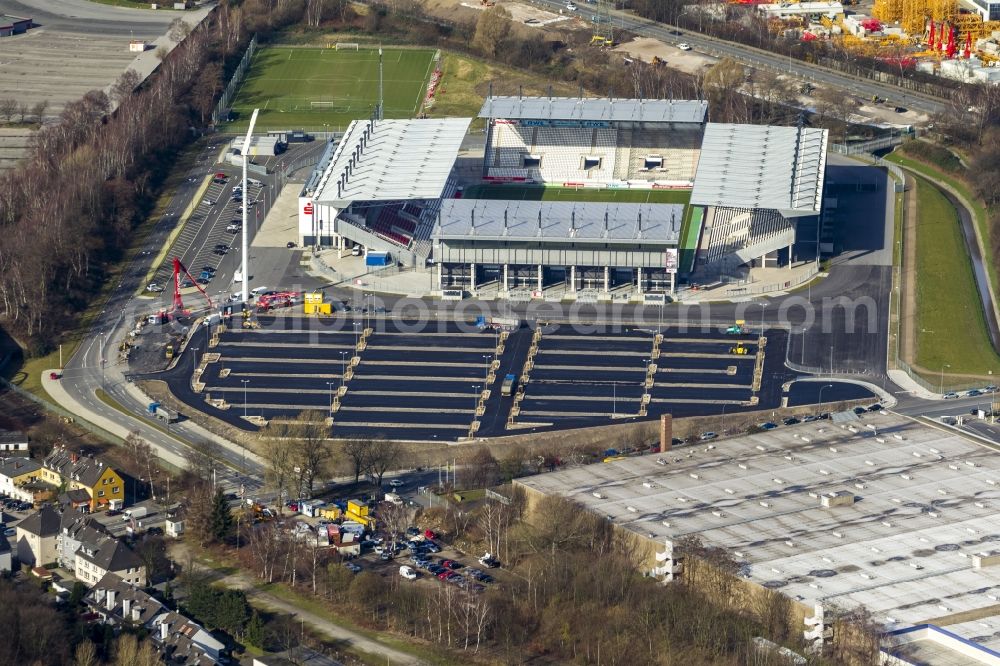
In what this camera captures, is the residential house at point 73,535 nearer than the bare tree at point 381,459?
Yes

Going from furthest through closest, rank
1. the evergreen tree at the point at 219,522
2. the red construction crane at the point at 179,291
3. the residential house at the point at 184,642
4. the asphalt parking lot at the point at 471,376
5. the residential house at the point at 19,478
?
the red construction crane at the point at 179,291 < the asphalt parking lot at the point at 471,376 < the residential house at the point at 19,478 < the evergreen tree at the point at 219,522 < the residential house at the point at 184,642

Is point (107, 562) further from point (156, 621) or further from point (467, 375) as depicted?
point (467, 375)

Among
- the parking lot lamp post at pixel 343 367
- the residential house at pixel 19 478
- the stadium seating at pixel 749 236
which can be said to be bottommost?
the residential house at pixel 19 478

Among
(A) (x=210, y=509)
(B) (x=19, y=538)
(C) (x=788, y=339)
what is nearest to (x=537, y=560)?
(A) (x=210, y=509)

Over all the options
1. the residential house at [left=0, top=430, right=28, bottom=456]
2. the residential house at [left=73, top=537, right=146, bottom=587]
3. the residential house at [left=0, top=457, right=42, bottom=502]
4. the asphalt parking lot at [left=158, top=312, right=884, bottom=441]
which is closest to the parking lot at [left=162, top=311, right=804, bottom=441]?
the asphalt parking lot at [left=158, top=312, right=884, bottom=441]

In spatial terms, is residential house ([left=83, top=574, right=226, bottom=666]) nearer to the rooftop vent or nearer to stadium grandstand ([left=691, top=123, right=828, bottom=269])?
the rooftop vent

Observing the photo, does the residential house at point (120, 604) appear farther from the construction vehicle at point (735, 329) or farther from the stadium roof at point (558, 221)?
the construction vehicle at point (735, 329)

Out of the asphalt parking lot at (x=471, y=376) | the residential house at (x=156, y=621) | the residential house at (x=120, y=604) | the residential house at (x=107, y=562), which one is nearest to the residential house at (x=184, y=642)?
the residential house at (x=156, y=621)
